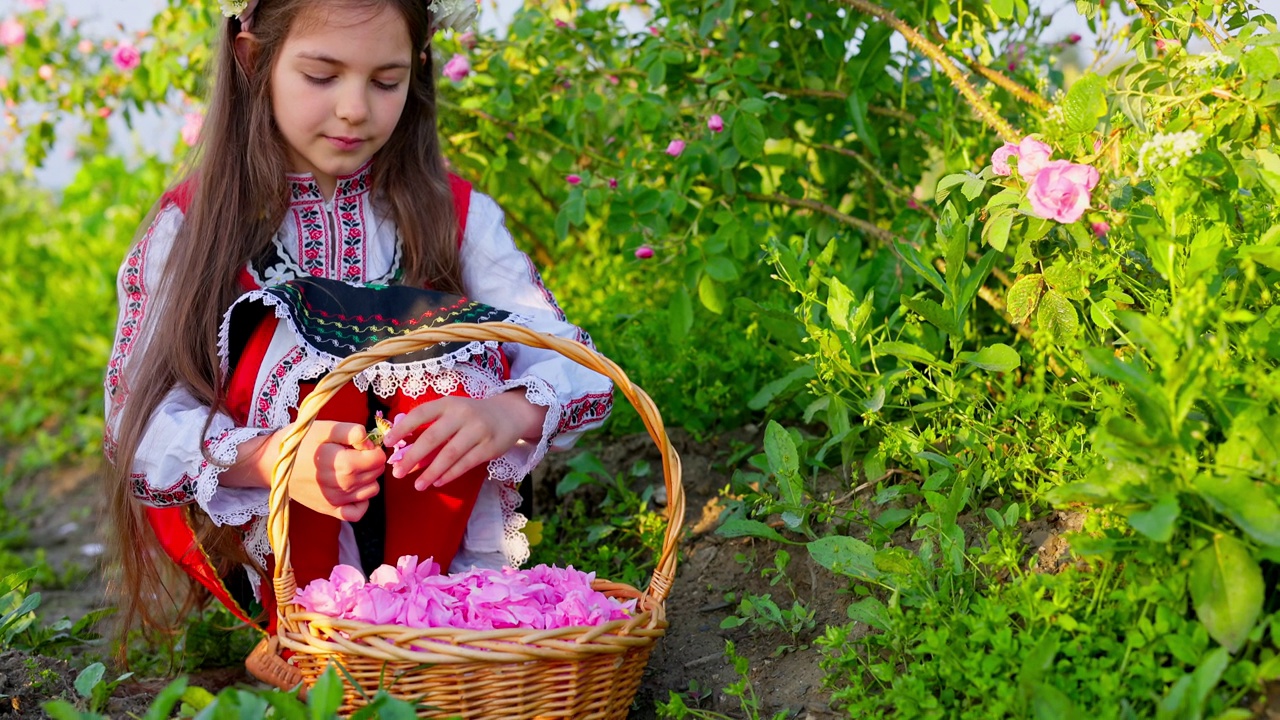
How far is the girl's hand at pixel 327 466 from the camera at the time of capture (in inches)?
66.9

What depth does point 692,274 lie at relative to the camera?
2273mm

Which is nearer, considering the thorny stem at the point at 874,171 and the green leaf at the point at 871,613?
the green leaf at the point at 871,613

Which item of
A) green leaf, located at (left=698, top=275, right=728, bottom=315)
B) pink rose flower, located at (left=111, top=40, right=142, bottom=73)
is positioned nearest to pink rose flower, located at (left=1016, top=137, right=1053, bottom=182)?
green leaf, located at (left=698, top=275, right=728, bottom=315)

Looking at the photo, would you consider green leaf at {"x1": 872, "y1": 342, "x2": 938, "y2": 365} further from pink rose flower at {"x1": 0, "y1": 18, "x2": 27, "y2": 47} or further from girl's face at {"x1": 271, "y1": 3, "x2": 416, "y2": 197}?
pink rose flower at {"x1": 0, "y1": 18, "x2": 27, "y2": 47}

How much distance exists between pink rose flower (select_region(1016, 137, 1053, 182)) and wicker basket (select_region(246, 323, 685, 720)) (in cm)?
64

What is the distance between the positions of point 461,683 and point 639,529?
0.79 m

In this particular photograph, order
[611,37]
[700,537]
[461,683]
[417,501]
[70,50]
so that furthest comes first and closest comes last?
[70,50]
[611,37]
[700,537]
[417,501]
[461,683]

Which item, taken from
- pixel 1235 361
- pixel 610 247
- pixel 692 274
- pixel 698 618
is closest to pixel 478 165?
pixel 610 247

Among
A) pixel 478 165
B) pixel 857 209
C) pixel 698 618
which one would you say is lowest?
pixel 698 618

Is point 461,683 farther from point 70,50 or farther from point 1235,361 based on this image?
point 70,50

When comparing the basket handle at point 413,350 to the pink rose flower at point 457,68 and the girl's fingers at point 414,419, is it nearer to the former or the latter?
the girl's fingers at point 414,419

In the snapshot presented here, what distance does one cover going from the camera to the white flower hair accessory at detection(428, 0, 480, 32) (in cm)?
199

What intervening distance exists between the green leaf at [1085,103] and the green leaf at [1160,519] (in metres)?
0.64

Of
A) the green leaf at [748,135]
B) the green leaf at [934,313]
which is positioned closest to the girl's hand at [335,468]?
the green leaf at [934,313]
